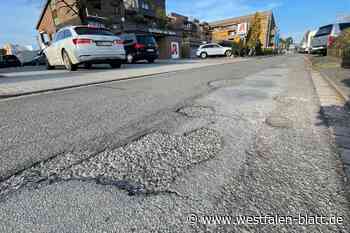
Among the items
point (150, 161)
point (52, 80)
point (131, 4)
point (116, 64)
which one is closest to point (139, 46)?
point (116, 64)

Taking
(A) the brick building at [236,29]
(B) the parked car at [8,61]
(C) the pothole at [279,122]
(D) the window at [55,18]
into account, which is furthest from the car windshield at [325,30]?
(A) the brick building at [236,29]

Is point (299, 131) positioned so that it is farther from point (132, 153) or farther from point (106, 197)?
point (106, 197)

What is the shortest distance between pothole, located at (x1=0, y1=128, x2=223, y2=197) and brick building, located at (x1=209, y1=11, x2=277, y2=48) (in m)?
54.8

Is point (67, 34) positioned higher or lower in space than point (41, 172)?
higher

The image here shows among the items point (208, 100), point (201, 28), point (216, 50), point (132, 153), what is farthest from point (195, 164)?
point (201, 28)

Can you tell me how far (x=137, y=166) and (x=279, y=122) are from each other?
71.2 inches

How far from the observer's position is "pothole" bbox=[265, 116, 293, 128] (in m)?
2.32

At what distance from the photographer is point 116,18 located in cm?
2686

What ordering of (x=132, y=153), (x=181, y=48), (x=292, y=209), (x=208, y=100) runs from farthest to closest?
(x=181, y=48) → (x=208, y=100) → (x=132, y=153) → (x=292, y=209)

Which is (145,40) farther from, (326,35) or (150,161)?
(150,161)

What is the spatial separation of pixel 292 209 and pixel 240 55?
25974mm

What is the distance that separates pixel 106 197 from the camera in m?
1.21

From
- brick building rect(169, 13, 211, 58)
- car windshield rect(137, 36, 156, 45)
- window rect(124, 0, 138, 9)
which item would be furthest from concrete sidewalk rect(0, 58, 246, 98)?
brick building rect(169, 13, 211, 58)

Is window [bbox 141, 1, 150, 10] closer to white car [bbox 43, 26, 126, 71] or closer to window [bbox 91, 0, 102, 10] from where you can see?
window [bbox 91, 0, 102, 10]
